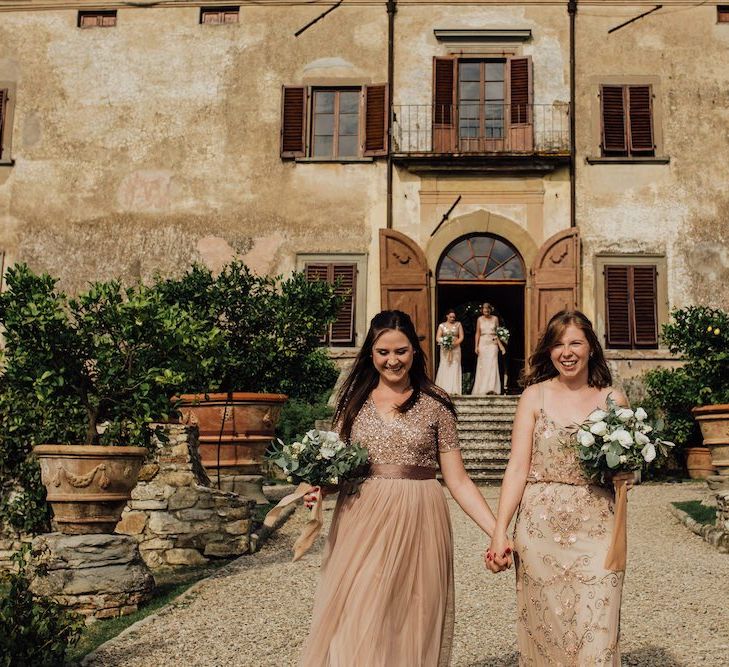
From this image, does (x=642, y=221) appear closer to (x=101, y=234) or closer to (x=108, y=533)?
(x=101, y=234)

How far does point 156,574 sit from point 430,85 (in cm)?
1024

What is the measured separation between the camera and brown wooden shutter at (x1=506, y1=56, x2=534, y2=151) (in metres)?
14.8

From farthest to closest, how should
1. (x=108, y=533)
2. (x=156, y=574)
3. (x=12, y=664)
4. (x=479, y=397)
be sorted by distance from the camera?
(x=479, y=397) < (x=156, y=574) < (x=108, y=533) < (x=12, y=664)

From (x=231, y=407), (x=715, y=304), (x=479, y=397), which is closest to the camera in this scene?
(x=231, y=407)

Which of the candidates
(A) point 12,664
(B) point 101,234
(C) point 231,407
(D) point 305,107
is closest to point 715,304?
(D) point 305,107

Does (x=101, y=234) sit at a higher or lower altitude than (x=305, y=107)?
lower

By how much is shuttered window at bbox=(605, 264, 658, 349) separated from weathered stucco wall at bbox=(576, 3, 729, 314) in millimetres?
268

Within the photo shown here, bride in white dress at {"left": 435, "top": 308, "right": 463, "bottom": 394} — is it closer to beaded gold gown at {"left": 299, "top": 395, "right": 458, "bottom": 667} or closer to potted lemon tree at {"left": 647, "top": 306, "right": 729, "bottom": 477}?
potted lemon tree at {"left": 647, "top": 306, "right": 729, "bottom": 477}

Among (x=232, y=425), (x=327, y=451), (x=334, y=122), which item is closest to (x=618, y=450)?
(x=327, y=451)

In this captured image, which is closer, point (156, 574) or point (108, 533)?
point (108, 533)

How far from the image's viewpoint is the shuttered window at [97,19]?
51.5 ft

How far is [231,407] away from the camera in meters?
8.95

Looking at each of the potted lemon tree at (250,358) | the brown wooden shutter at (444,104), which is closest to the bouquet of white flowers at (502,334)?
the brown wooden shutter at (444,104)

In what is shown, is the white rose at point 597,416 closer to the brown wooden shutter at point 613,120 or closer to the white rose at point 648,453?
the white rose at point 648,453
